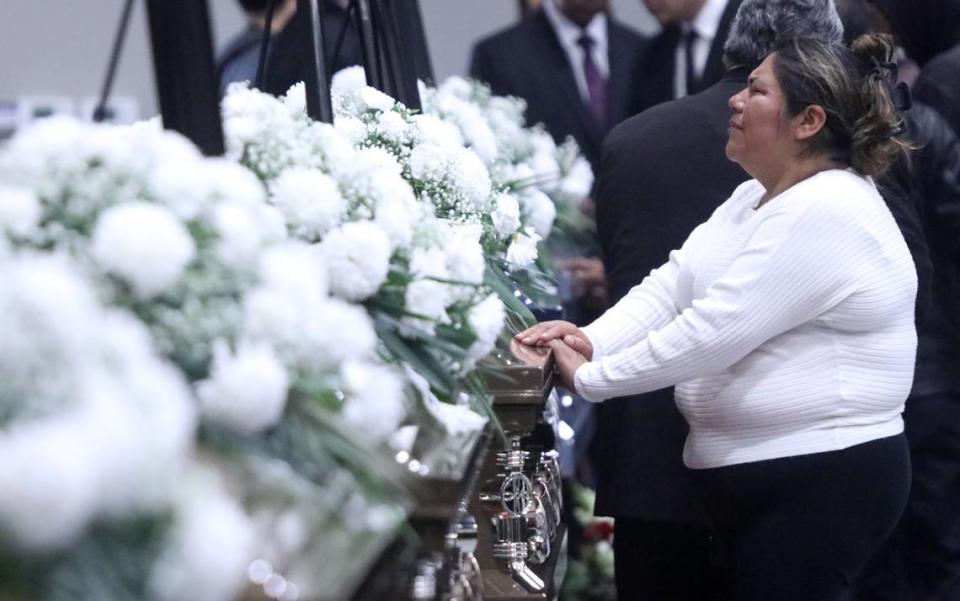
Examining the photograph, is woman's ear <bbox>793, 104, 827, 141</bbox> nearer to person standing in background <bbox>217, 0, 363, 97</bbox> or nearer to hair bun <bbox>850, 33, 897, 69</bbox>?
hair bun <bbox>850, 33, 897, 69</bbox>

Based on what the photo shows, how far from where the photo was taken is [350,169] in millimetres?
2156

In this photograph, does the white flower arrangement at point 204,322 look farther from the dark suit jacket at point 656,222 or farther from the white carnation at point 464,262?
the dark suit jacket at point 656,222

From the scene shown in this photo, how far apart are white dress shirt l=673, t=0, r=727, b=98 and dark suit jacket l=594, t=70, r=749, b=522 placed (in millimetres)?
1218

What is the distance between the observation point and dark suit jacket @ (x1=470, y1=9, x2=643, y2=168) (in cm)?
580

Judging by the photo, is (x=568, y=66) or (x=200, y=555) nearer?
(x=200, y=555)

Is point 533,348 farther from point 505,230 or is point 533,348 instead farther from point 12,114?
point 12,114

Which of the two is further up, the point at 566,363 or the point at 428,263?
the point at 428,263

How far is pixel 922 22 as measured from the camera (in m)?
4.51

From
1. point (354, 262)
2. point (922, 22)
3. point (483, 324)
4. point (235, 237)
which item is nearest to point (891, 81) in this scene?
point (922, 22)

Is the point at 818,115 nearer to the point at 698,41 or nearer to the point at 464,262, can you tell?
the point at 464,262

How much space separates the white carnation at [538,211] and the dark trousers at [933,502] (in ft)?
3.59

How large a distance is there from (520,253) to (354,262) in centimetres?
116

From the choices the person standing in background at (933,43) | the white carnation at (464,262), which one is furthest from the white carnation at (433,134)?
the person standing in background at (933,43)

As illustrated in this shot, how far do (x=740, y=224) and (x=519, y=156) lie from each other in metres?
1.20
